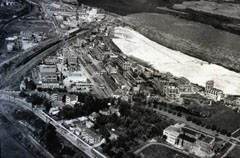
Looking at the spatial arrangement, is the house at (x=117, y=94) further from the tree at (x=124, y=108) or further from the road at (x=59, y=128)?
the road at (x=59, y=128)

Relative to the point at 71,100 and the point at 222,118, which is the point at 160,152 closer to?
the point at 222,118

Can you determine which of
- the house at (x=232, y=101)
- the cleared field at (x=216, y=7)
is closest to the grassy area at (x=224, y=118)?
the house at (x=232, y=101)

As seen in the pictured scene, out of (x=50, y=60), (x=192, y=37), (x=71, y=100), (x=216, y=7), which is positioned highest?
(x=216, y=7)

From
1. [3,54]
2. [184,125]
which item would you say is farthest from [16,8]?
[184,125]

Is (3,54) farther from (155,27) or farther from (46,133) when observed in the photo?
(155,27)

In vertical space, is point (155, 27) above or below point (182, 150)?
above

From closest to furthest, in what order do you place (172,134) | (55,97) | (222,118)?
(172,134), (222,118), (55,97)

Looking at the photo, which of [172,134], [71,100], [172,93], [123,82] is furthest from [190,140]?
[123,82]
